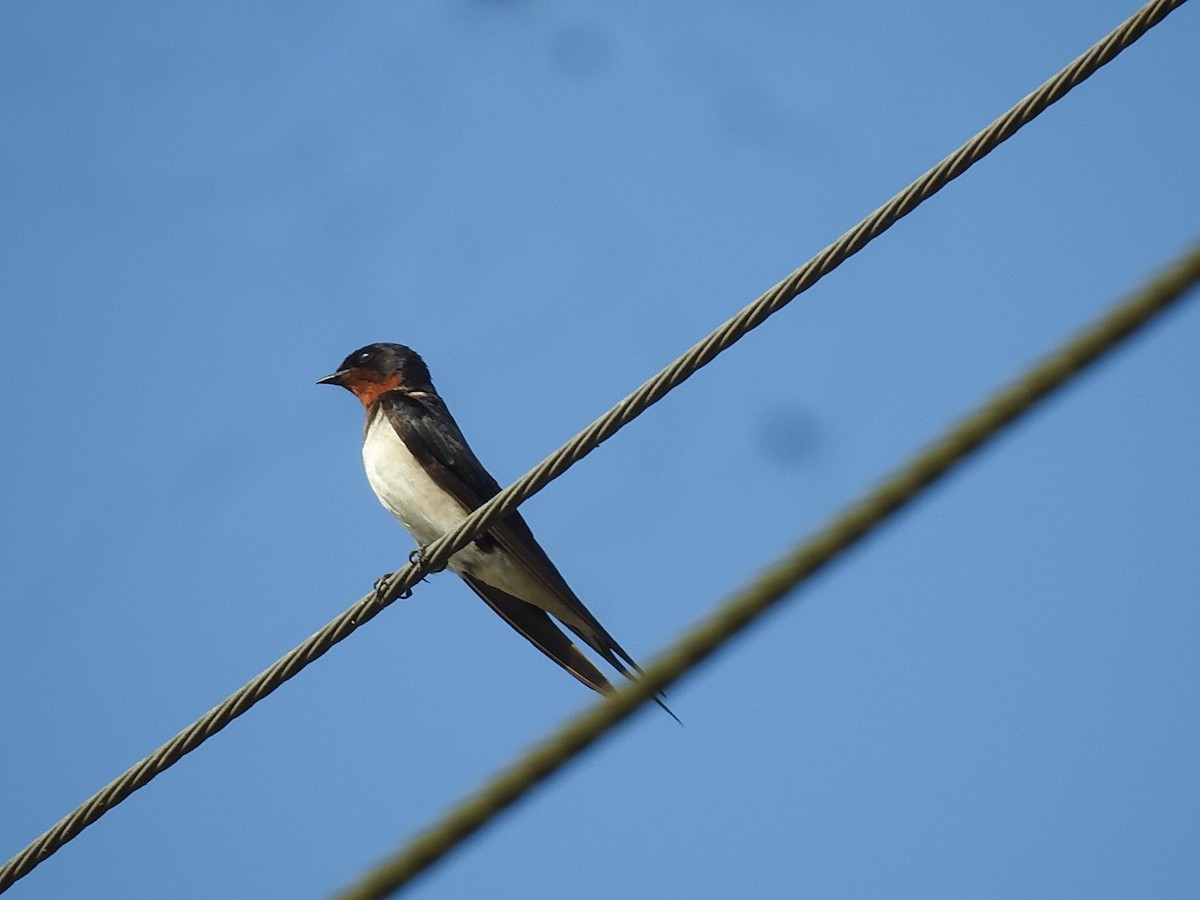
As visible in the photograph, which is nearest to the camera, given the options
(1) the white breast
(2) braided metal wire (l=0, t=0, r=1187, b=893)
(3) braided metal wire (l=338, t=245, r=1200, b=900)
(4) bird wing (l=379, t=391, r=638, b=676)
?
(3) braided metal wire (l=338, t=245, r=1200, b=900)

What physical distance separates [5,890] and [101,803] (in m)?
0.44

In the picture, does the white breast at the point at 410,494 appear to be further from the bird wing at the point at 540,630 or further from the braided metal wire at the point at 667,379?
the braided metal wire at the point at 667,379

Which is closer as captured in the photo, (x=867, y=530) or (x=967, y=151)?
(x=867, y=530)

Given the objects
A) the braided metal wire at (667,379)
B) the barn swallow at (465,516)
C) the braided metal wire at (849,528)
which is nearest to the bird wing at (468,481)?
the barn swallow at (465,516)

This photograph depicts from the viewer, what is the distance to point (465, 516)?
23.2 feet

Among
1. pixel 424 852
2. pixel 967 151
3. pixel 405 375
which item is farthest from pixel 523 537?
pixel 424 852

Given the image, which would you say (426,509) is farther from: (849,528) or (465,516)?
(849,528)

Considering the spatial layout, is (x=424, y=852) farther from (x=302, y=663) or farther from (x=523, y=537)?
(x=523, y=537)

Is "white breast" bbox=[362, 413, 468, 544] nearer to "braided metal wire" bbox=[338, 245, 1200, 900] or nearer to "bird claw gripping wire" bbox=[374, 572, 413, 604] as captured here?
"bird claw gripping wire" bbox=[374, 572, 413, 604]

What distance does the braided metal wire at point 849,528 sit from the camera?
1.33m

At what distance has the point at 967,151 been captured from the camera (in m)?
3.75

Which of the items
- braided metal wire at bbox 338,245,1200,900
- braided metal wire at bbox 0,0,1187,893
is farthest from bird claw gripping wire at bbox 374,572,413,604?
braided metal wire at bbox 338,245,1200,900

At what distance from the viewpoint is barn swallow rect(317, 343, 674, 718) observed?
21.7ft

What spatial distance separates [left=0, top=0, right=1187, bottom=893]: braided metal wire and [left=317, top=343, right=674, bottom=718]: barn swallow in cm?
204
